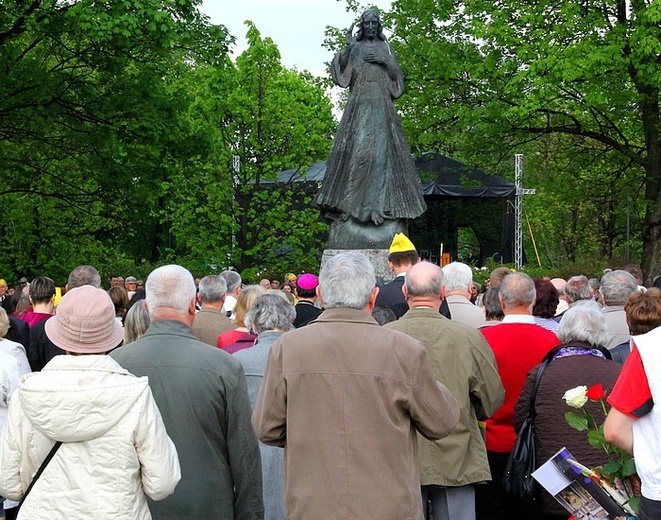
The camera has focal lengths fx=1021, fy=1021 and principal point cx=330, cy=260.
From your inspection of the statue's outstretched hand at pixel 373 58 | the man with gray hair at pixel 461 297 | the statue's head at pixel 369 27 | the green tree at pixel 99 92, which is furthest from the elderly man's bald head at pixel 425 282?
the green tree at pixel 99 92

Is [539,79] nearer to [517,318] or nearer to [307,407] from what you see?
[517,318]

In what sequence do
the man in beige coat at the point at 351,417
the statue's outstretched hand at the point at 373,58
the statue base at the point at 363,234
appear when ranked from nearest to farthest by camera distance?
the man in beige coat at the point at 351,417 → the statue's outstretched hand at the point at 373,58 → the statue base at the point at 363,234

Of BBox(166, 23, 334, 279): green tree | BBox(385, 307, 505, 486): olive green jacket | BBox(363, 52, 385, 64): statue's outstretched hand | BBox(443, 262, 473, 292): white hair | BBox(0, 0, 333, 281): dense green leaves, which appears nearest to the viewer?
BBox(385, 307, 505, 486): olive green jacket

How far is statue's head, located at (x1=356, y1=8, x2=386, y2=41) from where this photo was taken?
496 inches

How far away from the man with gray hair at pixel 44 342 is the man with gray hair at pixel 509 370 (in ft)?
10.2

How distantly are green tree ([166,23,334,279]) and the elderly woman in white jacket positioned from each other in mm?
24821

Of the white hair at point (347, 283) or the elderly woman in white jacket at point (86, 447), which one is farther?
the white hair at point (347, 283)

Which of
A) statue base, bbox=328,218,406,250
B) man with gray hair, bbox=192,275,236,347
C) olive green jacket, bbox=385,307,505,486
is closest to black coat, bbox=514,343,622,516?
olive green jacket, bbox=385,307,505,486

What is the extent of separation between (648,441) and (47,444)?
216 cm

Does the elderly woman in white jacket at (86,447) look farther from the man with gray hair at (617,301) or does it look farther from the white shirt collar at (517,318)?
the man with gray hair at (617,301)

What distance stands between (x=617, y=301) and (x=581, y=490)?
3360mm

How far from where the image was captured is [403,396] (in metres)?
3.93

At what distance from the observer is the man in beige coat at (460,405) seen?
5.21m

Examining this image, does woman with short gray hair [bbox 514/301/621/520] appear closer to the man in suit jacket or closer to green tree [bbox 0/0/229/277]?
the man in suit jacket
